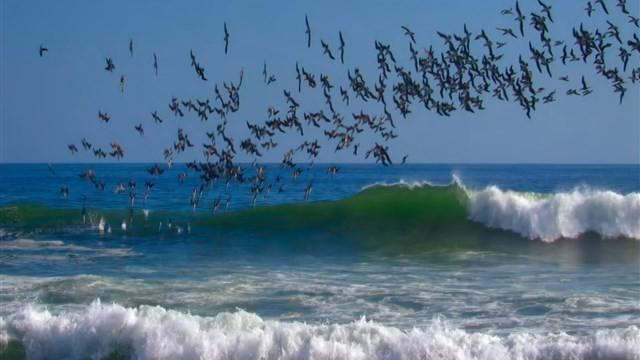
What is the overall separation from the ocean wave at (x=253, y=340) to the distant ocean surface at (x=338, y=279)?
0.08ft

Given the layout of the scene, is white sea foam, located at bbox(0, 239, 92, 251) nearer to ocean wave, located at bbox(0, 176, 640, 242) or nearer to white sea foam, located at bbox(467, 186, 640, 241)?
ocean wave, located at bbox(0, 176, 640, 242)

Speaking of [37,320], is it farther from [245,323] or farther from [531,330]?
[531,330]

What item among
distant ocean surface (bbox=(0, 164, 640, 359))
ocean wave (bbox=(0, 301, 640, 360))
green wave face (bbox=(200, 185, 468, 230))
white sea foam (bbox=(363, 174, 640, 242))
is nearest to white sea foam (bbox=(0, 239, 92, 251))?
distant ocean surface (bbox=(0, 164, 640, 359))

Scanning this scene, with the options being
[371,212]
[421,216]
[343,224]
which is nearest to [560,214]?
[421,216]

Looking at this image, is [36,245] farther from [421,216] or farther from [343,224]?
[421,216]

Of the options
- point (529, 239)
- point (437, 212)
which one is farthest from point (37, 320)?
point (437, 212)

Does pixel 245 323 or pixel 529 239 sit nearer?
pixel 245 323

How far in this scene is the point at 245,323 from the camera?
41.0ft

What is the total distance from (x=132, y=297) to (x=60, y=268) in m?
5.08

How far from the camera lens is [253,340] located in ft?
38.0

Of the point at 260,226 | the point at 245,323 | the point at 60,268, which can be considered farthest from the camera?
the point at 260,226

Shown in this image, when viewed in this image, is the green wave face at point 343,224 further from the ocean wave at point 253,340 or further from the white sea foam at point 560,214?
the ocean wave at point 253,340

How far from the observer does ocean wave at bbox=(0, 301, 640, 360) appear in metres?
11.2

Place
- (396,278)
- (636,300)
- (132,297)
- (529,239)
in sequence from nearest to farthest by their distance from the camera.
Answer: (636,300) → (132,297) → (396,278) → (529,239)
